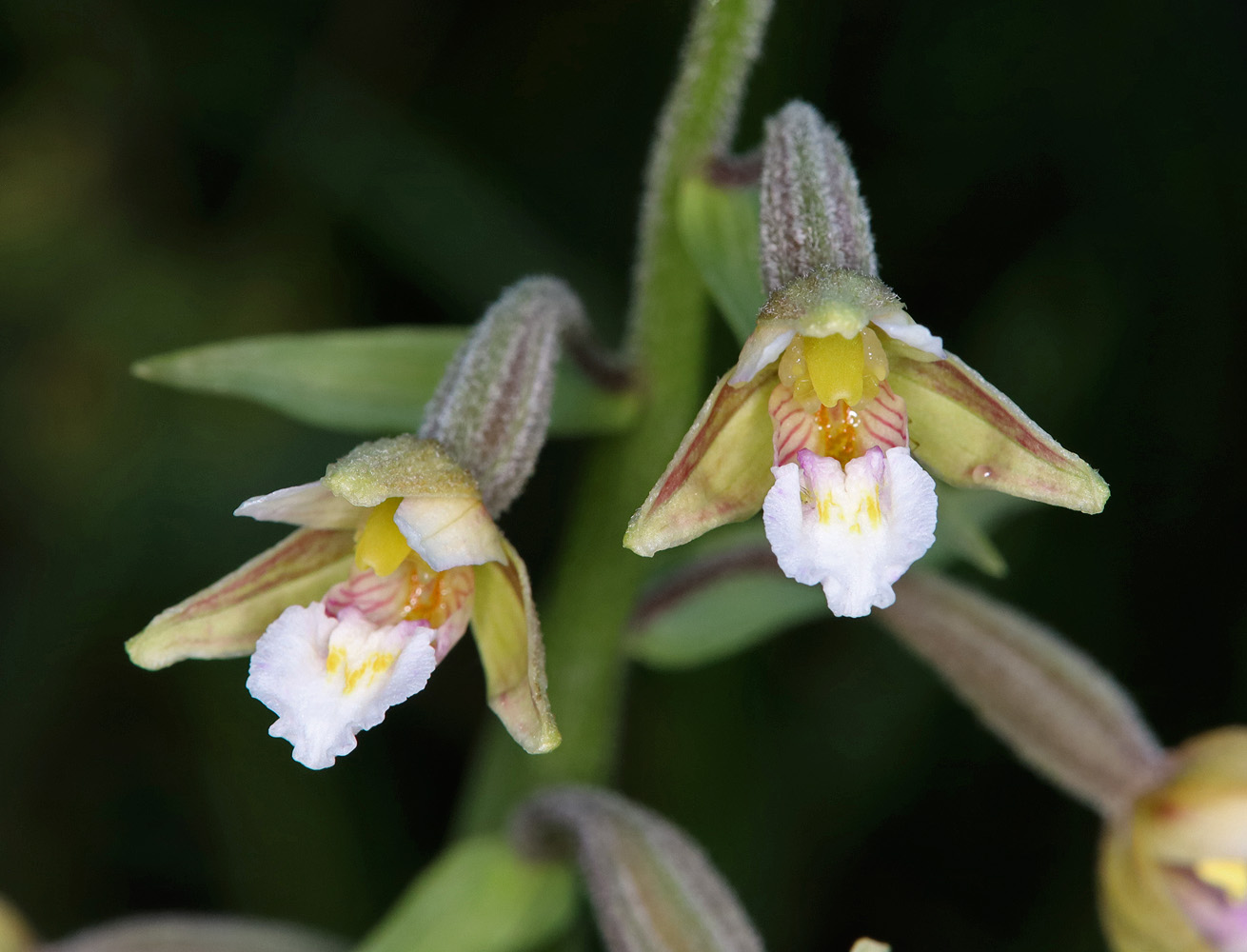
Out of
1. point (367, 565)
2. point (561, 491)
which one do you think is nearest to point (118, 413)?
point (561, 491)

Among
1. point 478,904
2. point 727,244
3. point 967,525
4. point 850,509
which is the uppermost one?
point 727,244

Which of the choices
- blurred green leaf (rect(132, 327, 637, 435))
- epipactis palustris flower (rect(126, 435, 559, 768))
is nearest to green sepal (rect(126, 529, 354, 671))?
epipactis palustris flower (rect(126, 435, 559, 768))

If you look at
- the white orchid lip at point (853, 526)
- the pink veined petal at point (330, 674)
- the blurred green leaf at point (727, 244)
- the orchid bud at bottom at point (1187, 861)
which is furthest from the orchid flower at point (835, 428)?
the orchid bud at bottom at point (1187, 861)

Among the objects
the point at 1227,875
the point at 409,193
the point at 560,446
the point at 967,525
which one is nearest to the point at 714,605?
the point at 967,525

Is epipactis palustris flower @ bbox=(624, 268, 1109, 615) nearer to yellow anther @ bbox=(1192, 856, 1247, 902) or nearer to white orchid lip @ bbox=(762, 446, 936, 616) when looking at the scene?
white orchid lip @ bbox=(762, 446, 936, 616)

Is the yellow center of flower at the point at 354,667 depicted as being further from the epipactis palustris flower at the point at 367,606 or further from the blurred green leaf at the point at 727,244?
the blurred green leaf at the point at 727,244

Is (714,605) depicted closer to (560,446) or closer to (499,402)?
(499,402)
